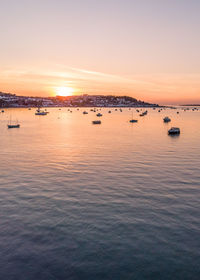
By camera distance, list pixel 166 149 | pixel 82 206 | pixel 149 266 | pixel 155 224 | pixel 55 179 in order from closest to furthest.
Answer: pixel 149 266 < pixel 155 224 < pixel 82 206 < pixel 55 179 < pixel 166 149

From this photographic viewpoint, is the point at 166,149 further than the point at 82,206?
Yes

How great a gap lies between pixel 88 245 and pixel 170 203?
1212 cm

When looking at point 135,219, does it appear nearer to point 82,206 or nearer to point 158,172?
point 82,206

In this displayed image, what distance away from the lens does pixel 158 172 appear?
3850 cm

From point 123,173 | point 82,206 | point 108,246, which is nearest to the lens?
point 108,246

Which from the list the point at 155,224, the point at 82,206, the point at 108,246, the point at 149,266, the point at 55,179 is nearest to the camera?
the point at 149,266

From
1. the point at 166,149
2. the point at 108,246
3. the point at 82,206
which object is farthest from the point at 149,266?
the point at 166,149

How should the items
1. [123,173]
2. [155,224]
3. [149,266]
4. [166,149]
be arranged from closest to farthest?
[149,266], [155,224], [123,173], [166,149]

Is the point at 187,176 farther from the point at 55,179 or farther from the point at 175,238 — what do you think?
the point at 55,179

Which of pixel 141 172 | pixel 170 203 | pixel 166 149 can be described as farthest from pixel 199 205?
pixel 166 149

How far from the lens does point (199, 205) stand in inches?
990

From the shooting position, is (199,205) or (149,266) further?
(199,205)

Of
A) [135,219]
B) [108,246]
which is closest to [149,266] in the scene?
[108,246]

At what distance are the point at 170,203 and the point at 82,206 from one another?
33.9ft
